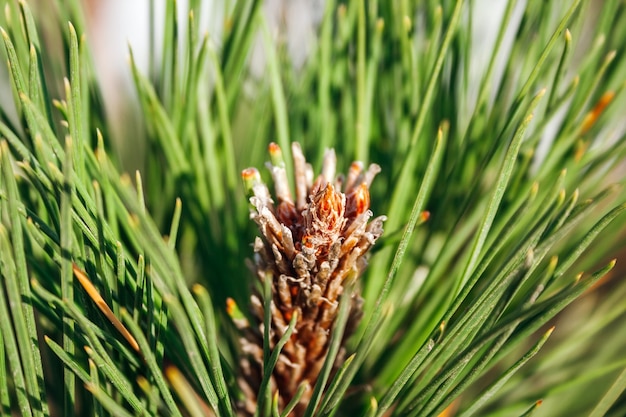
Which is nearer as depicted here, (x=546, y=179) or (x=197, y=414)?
(x=197, y=414)

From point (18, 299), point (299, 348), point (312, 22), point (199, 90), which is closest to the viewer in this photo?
point (18, 299)

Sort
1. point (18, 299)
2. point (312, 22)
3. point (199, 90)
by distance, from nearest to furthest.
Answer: point (18, 299), point (199, 90), point (312, 22)

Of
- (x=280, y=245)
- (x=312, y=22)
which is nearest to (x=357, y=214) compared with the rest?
(x=280, y=245)

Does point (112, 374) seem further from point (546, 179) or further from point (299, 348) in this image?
point (546, 179)

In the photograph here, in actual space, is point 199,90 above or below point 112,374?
above


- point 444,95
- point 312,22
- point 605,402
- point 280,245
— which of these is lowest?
point 605,402

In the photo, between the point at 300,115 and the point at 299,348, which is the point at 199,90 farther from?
the point at 299,348

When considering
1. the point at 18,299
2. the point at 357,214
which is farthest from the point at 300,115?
the point at 18,299
